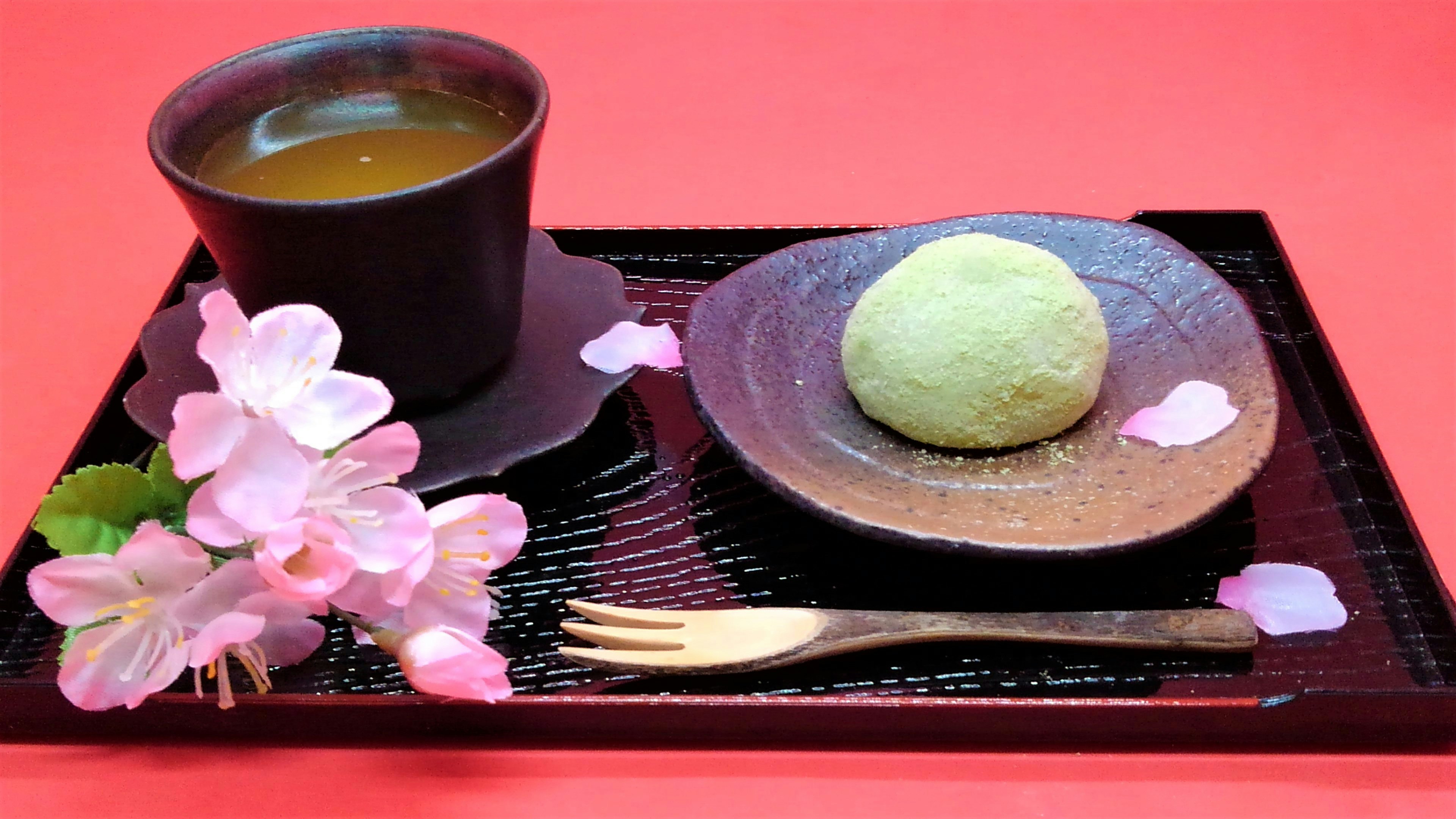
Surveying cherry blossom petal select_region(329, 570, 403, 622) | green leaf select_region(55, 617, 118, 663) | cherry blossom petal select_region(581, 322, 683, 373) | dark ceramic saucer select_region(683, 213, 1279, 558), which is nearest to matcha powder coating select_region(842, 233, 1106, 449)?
dark ceramic saucer select_region(683, 213, 1279, 558)

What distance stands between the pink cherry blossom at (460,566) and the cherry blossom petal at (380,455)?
3cm

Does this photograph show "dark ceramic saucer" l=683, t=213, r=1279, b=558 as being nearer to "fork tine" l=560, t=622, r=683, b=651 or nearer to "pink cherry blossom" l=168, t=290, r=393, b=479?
"fork tine" l=560, t=622, r=683, b=651

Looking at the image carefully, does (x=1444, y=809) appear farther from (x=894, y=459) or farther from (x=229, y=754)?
(x=229, y=754)

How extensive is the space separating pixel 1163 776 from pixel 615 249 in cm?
60

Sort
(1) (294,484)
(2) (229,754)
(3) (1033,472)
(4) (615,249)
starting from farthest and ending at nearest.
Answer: (4) (615,249) → (3) (1033,472) → (2) (229,754) → (1) (294,484)

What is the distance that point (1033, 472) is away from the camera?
2.32 ft

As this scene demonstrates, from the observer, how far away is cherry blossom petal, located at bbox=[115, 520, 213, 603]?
0.49 m

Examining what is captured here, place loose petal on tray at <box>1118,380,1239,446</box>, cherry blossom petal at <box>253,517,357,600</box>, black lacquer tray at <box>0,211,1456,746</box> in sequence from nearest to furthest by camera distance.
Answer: cherry blossom petal at <box>253,517,357,600</box> → black lacquer tray at <box>0,211,1456,746</box> → loose petal on tray at <box>1118,380,1239,446</box>

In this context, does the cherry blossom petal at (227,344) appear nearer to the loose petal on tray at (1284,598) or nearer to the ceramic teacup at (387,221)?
the ceramic teacup at (387,221)

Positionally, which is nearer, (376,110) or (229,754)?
(229,754)

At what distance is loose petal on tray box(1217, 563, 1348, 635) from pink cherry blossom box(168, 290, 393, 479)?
473mm

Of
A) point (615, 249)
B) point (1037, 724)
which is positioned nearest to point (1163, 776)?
point (1037, 724)

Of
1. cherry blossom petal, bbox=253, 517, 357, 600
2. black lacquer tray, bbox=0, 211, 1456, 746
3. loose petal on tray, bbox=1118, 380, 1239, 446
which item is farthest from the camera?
loose petal on tray, bbox=1118, 380, 1239, 446

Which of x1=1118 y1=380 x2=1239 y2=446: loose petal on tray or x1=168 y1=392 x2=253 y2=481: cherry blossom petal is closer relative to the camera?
x1=168 y1=392 x2=253 y2=481: cherry blossom petal
